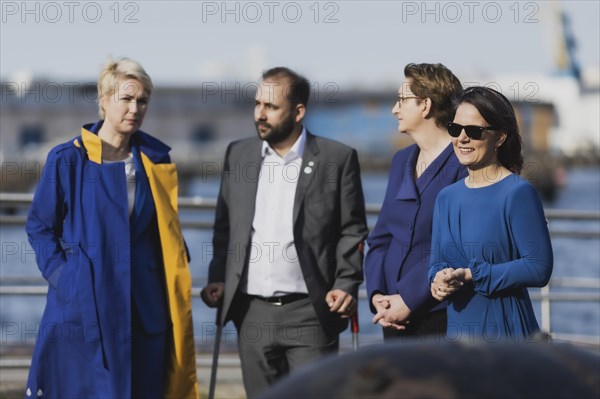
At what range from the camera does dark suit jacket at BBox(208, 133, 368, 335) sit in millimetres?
4844

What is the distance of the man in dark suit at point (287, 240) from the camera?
4828 millimetres

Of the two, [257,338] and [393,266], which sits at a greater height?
[393,266]

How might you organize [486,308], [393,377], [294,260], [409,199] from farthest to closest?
[294,260]
[409,199]
[486,308]
[393,377]

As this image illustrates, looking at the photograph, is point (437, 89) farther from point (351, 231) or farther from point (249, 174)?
point (249, 174)

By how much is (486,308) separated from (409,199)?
79 cm

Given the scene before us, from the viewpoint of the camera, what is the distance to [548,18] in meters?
124

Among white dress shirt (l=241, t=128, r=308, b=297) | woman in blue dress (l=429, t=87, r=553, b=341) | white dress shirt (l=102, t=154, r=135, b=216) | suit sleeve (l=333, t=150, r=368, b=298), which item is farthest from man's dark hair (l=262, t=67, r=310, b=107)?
woman in blue dress (l=429, t=87, r=553, b=341)

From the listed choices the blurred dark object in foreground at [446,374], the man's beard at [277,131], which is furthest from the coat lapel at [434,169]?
the blurred dark object in foreground at [446,374]

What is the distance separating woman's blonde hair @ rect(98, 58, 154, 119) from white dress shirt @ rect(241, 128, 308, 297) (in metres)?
0.64

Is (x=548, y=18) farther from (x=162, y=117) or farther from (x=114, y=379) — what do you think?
(x=114, y=379)

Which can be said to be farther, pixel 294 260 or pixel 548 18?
pixel 548 18

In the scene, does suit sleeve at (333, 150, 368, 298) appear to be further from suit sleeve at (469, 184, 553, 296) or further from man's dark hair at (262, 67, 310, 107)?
suit sleeve at (469, 184, 553, 296)

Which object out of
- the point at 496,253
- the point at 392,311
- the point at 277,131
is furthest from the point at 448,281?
the point at 277,131

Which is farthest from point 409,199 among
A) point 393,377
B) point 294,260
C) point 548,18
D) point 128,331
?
point 548,18
